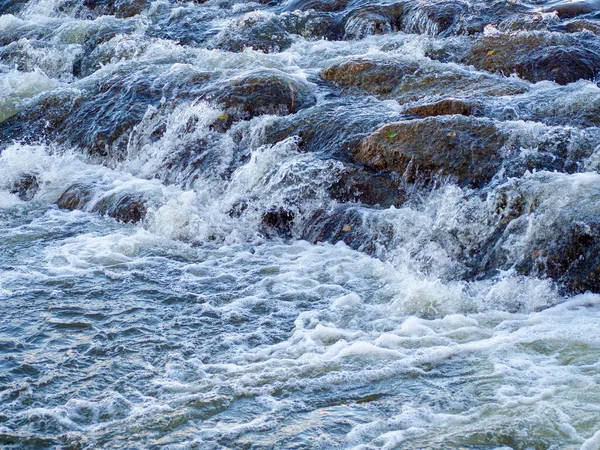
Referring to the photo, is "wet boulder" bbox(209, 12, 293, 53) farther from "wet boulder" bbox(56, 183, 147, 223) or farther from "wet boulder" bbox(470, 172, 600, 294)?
"wet boulder" bbox(470, 172, 600, 294)

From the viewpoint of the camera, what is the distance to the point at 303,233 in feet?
27.5

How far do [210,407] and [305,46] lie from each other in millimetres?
8500

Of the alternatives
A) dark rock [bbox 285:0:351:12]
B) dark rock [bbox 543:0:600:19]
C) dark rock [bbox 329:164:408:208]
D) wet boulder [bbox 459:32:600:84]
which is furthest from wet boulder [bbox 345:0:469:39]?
dark rock [bbox 329:164:408:208]

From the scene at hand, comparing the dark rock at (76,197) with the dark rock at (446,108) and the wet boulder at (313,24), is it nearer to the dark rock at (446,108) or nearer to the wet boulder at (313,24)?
the dark rock at (446,108)

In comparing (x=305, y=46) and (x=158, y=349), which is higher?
(x=305, y=46)

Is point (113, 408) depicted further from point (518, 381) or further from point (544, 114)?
point (544, 114)

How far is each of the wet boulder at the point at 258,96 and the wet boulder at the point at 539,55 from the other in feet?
8.09

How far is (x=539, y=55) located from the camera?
1037 centimetres

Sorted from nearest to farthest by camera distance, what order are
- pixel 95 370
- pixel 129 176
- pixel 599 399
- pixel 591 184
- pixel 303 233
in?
1. pixel 599 399
2. pixel 95 370
3. pixel 591 184
4. pixel 303 233
5. pixel 129 176

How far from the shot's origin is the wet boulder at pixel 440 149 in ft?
26.7

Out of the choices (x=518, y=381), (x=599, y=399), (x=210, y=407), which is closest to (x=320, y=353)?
(x=210, y=407)

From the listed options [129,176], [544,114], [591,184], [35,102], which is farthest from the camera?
[35,102]

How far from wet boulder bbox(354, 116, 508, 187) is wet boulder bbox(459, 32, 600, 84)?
2153mm

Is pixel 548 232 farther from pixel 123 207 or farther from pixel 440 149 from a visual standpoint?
pixel 123 207
